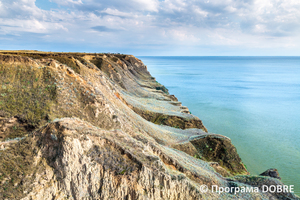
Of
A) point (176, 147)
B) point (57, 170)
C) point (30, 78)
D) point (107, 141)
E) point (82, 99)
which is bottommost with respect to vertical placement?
point (176, 147)

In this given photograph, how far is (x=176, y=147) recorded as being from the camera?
2450 centimetres

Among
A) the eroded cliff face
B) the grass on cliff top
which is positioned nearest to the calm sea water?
the eroded cliff face

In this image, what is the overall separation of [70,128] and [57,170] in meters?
2.49

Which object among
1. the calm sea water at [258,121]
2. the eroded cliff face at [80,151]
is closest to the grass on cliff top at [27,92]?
the eroded cliff face at [80,151]

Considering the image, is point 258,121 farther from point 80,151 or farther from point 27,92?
point 27,92

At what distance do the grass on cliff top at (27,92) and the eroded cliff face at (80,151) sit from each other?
3.1 inches

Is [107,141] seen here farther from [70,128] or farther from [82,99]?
[82,99]

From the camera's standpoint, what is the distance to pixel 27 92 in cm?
1905

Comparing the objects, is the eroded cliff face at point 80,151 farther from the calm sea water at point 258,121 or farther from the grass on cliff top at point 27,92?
the calm sea water at point 258,121

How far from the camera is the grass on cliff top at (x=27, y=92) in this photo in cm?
1753

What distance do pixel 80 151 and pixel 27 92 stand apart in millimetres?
11416

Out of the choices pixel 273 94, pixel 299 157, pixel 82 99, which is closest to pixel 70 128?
pixel 82 99

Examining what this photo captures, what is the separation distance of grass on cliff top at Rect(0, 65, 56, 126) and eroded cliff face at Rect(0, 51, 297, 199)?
0.08 metres

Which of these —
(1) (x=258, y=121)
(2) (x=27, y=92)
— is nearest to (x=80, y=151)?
(2) (x=27, y=92)
